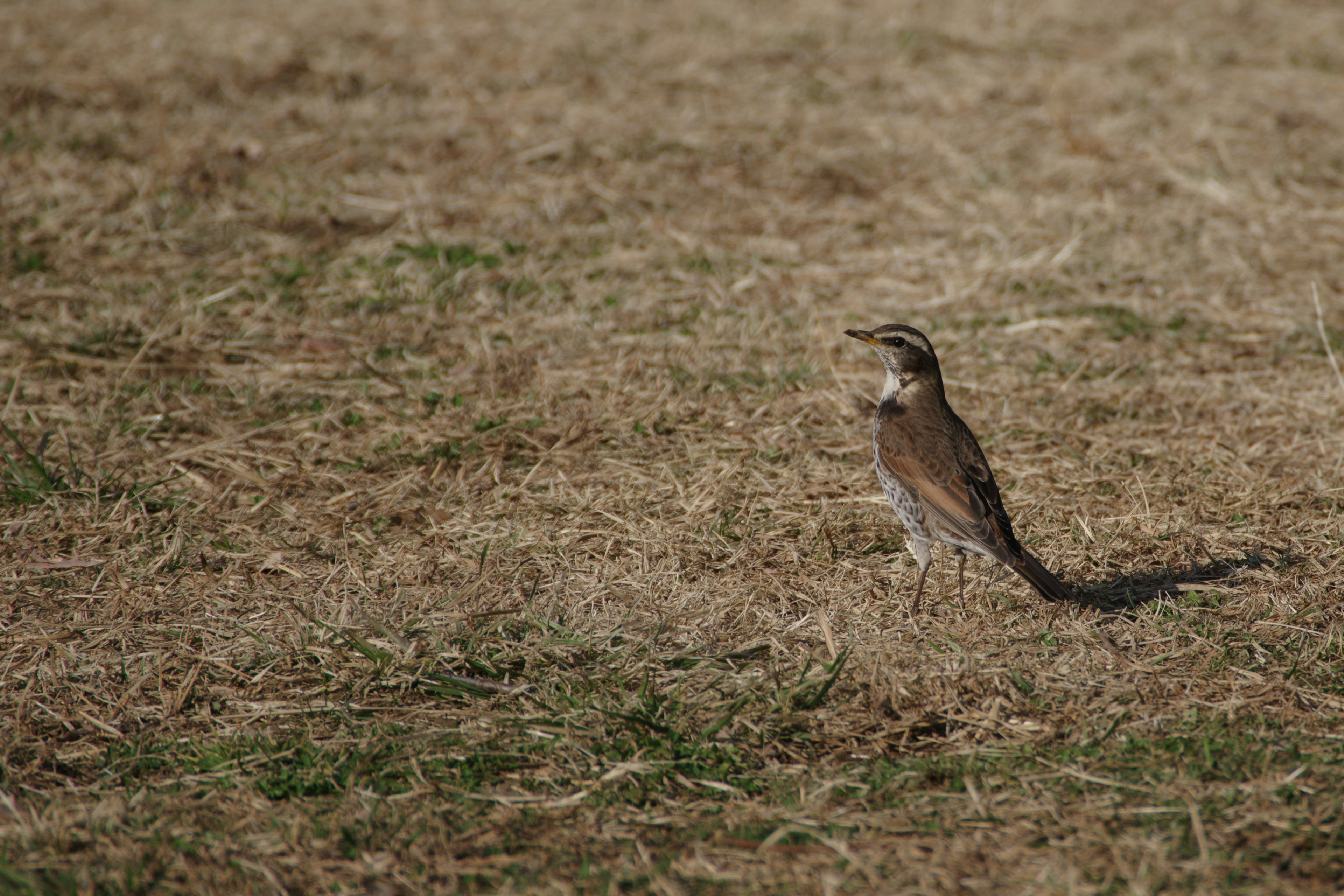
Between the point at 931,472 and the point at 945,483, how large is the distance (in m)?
0.11

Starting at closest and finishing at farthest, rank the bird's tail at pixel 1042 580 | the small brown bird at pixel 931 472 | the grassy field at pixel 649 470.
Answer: the grassy field at pixel 649 470, the bird's tail at pixel 1042 580, the small brown bird at pixel 931 472

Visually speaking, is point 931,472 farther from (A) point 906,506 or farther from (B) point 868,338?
(B) point 868,338

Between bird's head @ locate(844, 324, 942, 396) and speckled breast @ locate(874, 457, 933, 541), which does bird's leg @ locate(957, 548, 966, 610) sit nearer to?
speckled breast @ locate(874, 457, 933, 541)

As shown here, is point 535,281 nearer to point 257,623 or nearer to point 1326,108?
point 257,623

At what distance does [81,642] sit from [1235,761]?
4708 mm

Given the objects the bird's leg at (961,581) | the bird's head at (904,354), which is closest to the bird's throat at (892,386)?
the bird's head at (904,354)

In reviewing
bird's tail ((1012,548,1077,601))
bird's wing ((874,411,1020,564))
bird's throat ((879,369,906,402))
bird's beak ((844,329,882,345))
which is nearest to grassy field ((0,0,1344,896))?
bird's tail ((1012,548,1077,601))

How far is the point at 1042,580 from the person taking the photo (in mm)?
5328

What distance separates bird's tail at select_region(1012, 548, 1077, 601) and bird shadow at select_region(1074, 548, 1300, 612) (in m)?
0.31

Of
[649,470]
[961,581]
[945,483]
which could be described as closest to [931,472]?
[945,483]

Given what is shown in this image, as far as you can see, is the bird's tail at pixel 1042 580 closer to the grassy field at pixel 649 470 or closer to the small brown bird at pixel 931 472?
the small brown bird at pixel 931 472

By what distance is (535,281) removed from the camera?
30.0 feet

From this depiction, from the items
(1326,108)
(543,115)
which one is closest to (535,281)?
(543,115)

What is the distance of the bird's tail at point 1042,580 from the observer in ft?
17.5
